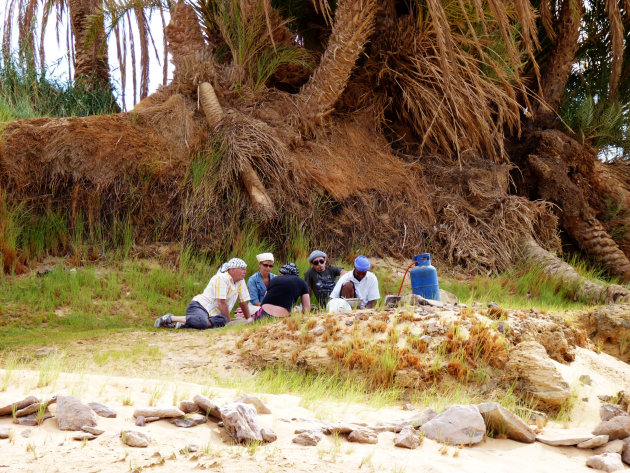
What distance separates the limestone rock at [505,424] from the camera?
4.13m

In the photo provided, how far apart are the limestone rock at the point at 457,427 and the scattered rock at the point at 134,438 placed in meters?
1.69

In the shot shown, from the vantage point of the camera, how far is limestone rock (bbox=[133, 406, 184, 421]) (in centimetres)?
360

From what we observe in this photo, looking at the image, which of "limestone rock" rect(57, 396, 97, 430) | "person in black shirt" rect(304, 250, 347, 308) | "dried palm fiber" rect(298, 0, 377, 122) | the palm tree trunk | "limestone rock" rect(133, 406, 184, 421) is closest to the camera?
"limestone rock" rect(57, 396, 97, 430)

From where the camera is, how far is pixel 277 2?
12.5 metres

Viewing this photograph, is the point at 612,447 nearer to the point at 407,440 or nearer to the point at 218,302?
the point at 407,440

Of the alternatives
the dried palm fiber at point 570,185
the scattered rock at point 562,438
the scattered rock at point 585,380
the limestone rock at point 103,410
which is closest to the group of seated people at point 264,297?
the scattered rock at point 585,380

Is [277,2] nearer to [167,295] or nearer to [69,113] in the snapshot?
[69,113]

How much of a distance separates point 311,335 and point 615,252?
9031mm

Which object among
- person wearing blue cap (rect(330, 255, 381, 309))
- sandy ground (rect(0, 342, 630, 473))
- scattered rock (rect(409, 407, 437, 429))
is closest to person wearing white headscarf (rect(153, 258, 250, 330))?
person wearing blue cap (rect(330, 255, 381, 309))

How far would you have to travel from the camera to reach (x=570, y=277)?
36.2ft

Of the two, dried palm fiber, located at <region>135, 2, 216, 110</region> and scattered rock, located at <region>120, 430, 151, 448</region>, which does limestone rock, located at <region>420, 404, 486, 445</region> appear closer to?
scattered rock, located at <region>120, 430, 151, 448</region>

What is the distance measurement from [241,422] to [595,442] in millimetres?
2365

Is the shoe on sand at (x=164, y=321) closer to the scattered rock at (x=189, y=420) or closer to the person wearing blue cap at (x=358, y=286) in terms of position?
the person wearing blue cap at (x=358, y=286)

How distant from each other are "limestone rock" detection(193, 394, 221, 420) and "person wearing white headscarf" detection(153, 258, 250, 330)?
14.7 ft
